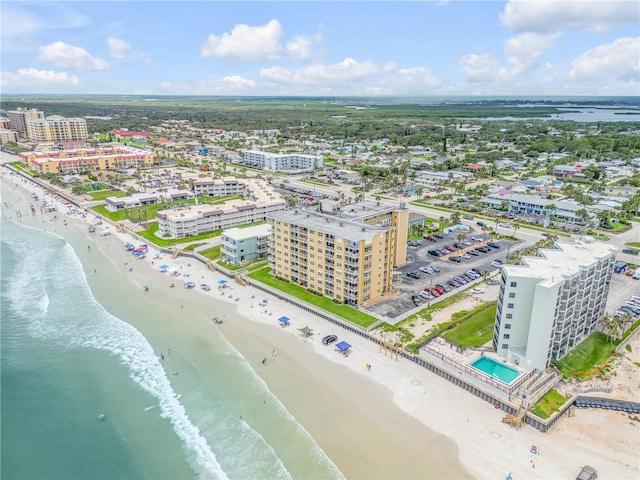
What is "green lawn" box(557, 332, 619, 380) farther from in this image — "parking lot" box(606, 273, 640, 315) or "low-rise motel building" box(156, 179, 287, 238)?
"low-rise motel building" box(156, 179, 287, 238)

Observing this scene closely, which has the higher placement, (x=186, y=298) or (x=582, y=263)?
(x=582, y=263)

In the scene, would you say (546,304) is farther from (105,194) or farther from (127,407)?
(105,194)

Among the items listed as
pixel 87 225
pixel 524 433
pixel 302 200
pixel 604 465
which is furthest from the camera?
pixel 302 200

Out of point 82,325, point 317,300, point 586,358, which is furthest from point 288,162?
point 586,358

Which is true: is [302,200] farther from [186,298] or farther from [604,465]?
[604,465]

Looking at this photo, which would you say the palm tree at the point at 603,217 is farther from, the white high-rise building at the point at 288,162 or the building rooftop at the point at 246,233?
the white high-rise building at the point at 288,162

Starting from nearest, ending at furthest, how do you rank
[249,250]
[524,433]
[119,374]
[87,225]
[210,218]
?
[524,433] → [119,374] → [249,250] → [210,218] → [87,225]

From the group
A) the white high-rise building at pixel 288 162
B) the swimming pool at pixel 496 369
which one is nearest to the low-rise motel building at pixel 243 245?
the swimming pool at pixel 496 369

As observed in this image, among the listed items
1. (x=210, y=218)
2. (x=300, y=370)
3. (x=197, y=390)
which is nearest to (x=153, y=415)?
(x=197, y=390)
